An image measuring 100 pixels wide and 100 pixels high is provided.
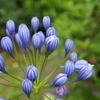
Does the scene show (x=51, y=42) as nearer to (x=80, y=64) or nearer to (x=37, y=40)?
(x=37, y=40)

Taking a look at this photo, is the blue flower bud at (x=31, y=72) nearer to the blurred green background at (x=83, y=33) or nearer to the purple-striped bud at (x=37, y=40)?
the purple-striped bud at (x=37, y=40)

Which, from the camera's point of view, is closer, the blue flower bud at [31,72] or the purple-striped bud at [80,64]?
the blue flower bud at [31,72]

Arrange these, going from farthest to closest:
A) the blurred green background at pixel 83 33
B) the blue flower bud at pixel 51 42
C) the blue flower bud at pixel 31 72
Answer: the blurred green background at pixel 83 33
the blue flower bud at pixel 51 42
the blue flower bud at pixel 31 72

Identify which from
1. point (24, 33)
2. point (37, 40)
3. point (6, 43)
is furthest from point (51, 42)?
point (6, 43)

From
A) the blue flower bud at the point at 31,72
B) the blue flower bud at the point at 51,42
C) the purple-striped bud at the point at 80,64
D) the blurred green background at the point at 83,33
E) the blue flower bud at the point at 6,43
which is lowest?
the blurred green background at the point at 83,33

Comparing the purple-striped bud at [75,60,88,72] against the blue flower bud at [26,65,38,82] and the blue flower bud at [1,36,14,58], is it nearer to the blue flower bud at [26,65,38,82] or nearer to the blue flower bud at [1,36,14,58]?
the blue flower bud at [26,65,38,82]

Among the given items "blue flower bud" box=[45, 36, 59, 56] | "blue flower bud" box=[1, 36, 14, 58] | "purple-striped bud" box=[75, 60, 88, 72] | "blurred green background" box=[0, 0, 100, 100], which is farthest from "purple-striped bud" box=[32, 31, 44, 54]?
"blurred green background" box=[0, 0, 100, 100]

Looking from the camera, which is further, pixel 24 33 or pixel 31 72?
pixel 24 33

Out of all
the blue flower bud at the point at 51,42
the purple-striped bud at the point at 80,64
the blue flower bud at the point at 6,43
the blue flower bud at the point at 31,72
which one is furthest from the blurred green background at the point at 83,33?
the blue flower bud at the point at 31,72

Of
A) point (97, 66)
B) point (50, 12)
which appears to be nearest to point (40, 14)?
point (50, 12)

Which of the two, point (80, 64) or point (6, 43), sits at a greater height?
point (6, 43)

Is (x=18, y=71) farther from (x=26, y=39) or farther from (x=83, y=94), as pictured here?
(x=26, y=39)
